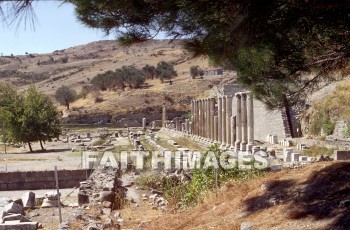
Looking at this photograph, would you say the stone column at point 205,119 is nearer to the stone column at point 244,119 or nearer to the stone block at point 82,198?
the stone column at point 244,119

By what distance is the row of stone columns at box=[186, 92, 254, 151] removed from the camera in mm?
25609

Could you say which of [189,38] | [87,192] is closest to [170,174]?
[87,192]

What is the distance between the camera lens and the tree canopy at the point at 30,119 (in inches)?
1463

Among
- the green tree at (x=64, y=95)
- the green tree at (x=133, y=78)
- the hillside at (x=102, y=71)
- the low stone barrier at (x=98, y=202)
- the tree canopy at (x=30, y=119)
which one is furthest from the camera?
the green tree at (x=133, y=78)

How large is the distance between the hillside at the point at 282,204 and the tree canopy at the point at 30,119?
29206 millimetres

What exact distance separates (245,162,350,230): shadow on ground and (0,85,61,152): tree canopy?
3072cm

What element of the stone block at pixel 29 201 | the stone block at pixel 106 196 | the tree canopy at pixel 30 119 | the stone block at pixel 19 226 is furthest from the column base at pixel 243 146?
the tree canopy at pixel 30 119

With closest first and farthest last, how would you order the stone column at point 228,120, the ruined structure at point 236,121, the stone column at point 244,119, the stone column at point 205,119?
the ruined structure at point 236,121
the stone column at point 244,119
the stone column at point 228,120
the stone column at point 205,119

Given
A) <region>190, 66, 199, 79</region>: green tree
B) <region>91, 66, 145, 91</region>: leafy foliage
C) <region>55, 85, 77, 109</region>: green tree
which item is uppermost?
<region>190, 66, 199, 79</region>: green tree

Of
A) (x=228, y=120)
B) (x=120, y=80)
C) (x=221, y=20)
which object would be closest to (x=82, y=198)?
(x=221, y=20)

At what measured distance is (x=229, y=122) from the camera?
28719mm

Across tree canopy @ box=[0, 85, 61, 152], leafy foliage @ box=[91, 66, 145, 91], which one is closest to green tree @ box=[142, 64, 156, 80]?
leafy foliage @ box=[91, 66, 145, 91]

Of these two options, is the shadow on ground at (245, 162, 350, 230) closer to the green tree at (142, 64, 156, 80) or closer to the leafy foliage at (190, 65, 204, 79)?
the leafy foliage at (190, 65, 204, 79)

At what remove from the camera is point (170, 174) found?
1545 cm
